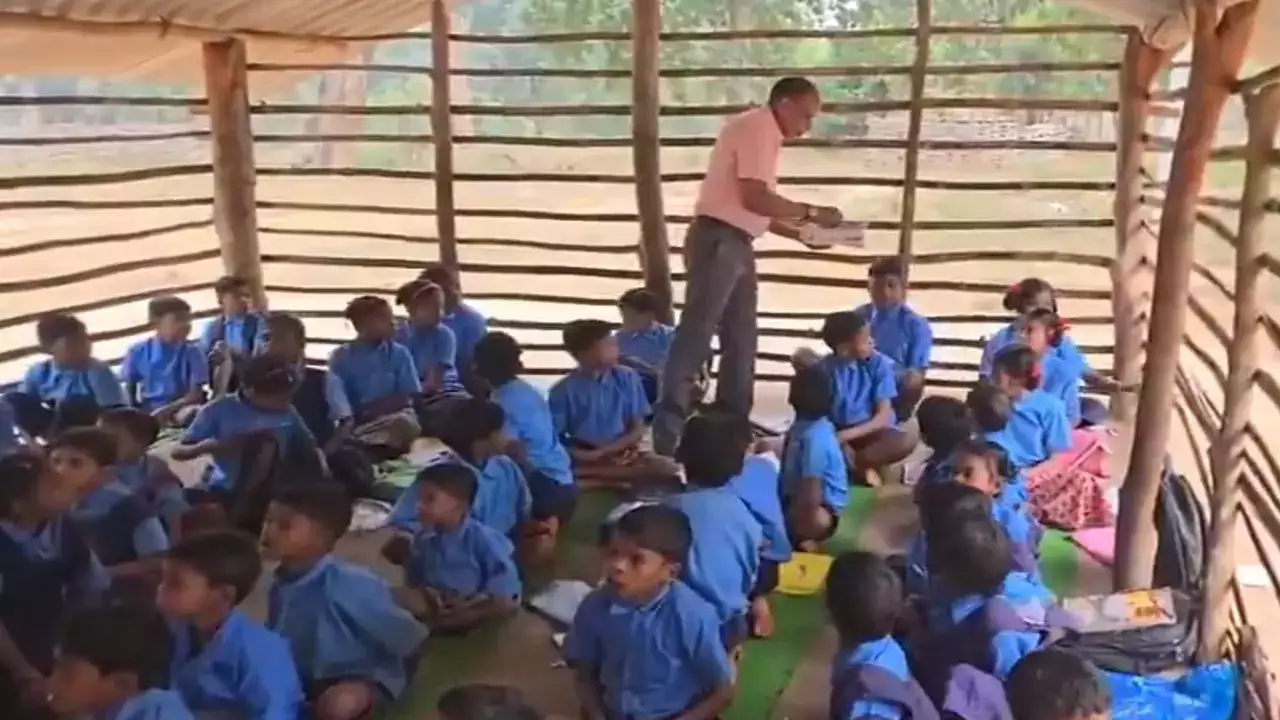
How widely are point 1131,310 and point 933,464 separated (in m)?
2.32

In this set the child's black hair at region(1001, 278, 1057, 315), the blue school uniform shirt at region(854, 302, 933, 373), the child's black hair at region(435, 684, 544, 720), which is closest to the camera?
the child's black hair at region(435, 684, 544, 720)

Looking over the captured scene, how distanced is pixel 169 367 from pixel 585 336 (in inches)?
80.5

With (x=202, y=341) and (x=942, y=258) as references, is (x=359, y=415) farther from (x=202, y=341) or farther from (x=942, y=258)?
(x=942, y=258)

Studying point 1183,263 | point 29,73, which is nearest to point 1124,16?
point 1183,263

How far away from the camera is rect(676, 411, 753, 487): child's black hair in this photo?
394cm

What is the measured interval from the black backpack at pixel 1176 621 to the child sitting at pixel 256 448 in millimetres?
2508

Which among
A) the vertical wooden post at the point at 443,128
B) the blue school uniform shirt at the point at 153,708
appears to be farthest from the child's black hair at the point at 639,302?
the blue school uniform shirt at the point at 153,708

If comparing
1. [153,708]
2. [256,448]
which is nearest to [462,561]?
[256,448]

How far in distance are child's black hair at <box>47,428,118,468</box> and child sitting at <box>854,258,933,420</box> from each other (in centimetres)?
326

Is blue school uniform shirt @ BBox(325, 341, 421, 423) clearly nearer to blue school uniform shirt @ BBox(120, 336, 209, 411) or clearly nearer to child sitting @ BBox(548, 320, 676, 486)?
child sitting @ BBox(548, 320, 676, 486)

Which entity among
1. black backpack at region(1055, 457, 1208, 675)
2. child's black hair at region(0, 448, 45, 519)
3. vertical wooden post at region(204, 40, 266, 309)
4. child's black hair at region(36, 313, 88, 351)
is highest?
vertical wooden post at region(204, 40, 266, 309)

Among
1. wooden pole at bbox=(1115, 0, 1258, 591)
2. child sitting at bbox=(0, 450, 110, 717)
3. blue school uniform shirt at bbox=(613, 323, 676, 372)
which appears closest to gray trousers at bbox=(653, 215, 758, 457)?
blue school uniform shirt at bbox=(613, 323, 676, 372)

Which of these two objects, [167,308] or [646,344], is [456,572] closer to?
[646,344]

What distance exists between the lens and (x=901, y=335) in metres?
6.37
